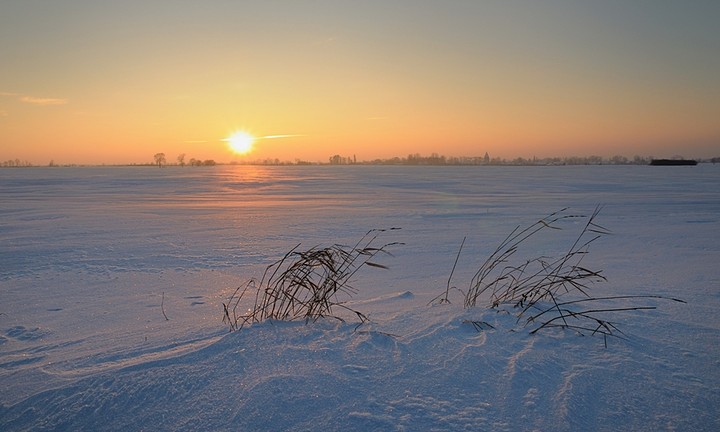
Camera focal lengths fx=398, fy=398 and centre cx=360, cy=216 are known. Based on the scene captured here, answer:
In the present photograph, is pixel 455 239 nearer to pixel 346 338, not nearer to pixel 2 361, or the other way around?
pixel 346 338

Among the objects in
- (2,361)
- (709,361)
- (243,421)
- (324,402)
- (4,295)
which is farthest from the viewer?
(4,295)

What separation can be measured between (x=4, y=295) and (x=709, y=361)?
5254 millimetres

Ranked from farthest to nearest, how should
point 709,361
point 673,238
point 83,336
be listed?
point 673,238
point 83,336
point 709,361

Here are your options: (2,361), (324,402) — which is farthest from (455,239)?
(2,361)

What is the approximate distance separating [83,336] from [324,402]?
6.51ft

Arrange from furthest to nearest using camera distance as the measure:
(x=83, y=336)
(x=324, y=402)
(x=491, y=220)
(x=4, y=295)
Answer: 1. (x=491, y=220)
2. (x=4, y=295)
3. (x=83, y=336)
4. (x=324, y=402)

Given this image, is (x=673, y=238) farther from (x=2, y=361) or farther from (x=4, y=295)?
(x=4, y=295)

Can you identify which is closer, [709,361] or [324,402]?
[324,402]

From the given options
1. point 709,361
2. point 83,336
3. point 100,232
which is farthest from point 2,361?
point 100,232

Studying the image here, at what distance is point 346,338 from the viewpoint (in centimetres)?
233

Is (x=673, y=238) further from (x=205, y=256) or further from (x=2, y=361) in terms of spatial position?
(x=2, y=361)

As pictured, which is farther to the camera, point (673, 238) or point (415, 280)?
point (673, 238)

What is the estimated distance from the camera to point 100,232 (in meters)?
6.86

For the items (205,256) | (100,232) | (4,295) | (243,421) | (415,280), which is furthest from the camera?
(100,232)
